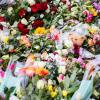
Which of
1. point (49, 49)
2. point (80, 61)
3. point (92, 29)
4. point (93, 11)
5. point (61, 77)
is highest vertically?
point (93, 11)

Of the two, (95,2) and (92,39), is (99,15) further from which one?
(92,39)

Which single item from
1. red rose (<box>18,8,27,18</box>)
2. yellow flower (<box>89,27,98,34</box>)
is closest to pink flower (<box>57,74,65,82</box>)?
yellow flower (<box>89,27,98,34</box>)

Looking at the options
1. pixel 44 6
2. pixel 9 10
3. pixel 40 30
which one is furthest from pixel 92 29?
pixel 9 10

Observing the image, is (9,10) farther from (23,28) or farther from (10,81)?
(10,81)

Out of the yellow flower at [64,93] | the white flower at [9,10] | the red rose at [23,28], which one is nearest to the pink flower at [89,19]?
the red rose at [23,28]

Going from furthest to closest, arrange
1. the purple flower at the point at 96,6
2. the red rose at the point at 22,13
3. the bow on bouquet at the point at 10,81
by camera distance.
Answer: the purple flower at the point at 96,6 → the red rose at the point at 22,13 → the bow on bouquet at the point at 10,81

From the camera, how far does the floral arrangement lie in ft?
10.9

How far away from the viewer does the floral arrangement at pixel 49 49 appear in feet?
10.9

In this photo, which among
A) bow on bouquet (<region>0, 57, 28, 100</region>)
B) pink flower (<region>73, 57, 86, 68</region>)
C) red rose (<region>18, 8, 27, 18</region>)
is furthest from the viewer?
red rose (<region>18, 8, 27, 18</region>)

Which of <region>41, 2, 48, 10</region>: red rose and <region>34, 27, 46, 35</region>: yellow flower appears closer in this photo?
<region>34, 27, 46, 35</region>: yellow flower

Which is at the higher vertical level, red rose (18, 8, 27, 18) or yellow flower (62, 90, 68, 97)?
red rose (18, 8, 27, 18)

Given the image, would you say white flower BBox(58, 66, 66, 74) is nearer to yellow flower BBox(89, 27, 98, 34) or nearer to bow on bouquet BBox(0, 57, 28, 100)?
bow on bouquet BBox(0, 57, 28, 100)

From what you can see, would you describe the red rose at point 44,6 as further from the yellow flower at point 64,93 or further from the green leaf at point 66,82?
the yellow flower at point 64,93

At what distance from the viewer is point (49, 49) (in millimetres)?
4273
